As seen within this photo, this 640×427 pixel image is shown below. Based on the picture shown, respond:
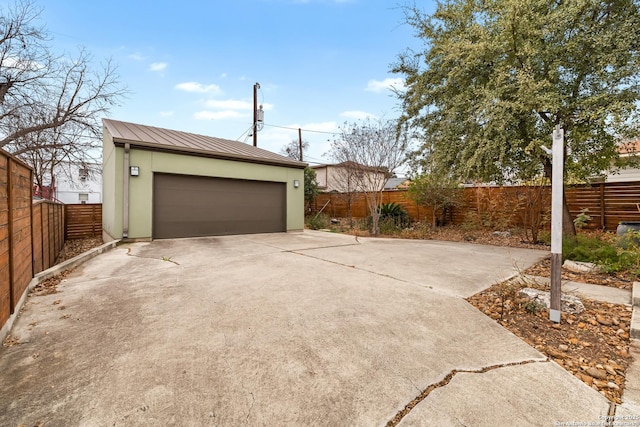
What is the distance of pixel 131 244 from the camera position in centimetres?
682

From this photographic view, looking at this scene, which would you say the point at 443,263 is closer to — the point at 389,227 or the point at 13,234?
the point at 389,227

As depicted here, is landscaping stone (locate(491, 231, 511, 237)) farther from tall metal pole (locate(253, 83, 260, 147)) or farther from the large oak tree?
tall metal pole (locate(253, 83, 260, 147))

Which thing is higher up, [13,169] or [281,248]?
[13,169]

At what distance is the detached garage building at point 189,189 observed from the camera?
23.2 ft

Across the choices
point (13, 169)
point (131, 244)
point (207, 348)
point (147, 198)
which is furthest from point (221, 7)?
point (207, 348)

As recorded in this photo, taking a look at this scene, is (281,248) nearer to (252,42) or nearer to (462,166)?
(462,166)

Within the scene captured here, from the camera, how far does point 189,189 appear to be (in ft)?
26.4

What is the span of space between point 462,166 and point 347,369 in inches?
225

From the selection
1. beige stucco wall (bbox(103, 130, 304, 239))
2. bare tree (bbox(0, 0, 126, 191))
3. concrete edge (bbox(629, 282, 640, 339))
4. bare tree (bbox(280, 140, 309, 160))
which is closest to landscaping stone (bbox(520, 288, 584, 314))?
concrete edge (bbox(629, 282, 640, 339))

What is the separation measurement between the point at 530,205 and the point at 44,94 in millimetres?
15301

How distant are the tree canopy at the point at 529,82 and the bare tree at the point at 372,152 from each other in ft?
7.96

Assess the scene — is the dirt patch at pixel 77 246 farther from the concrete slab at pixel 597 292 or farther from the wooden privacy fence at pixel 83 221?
the concrete slab at pixel 597 292

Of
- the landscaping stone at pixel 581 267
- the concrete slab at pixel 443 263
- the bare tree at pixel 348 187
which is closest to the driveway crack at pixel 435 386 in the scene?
the concrete slab at pixel 443 263

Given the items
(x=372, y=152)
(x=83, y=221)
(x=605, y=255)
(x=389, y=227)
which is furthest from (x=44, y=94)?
(x=605, y=255)
